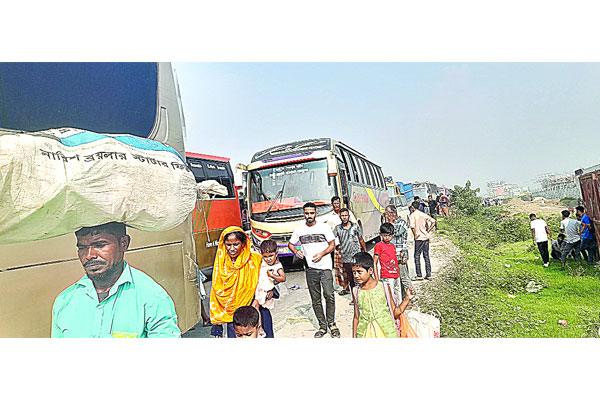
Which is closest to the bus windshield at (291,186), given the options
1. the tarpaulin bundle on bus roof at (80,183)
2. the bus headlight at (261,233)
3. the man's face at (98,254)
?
the bus headlight at (261,233)

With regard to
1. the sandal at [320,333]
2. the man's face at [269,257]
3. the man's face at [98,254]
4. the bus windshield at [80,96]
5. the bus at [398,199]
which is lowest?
the sandal at [320,333]

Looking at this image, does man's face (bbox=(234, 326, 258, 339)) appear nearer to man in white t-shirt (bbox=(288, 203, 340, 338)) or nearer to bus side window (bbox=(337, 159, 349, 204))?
man in white t-shirt (bbox=(288, 203, 340, 338))

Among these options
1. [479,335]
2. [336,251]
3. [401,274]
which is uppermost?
[336,251]

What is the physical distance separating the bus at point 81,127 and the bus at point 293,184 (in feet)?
7.54

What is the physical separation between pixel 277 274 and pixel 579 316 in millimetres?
3236

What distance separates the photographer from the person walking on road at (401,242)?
182 inches

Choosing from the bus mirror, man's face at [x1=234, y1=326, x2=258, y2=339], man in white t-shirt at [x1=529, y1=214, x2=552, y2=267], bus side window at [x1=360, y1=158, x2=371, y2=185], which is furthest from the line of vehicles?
bus side window at [x1=360, y1=158, x2=371, y2=185]

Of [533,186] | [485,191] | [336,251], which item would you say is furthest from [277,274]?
[533,186]

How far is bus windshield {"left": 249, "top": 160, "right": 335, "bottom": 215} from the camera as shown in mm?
6117

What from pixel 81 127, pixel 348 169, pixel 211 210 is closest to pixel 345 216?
pixel 348 169

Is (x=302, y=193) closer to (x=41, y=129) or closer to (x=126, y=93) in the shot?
(x=126, y=93)

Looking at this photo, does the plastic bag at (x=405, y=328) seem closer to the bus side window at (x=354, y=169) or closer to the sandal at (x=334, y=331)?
the sandal at (x=334, y=331)

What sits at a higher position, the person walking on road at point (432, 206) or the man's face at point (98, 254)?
the person walking on road at point (432, 206)

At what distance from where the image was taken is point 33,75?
10.1ft
